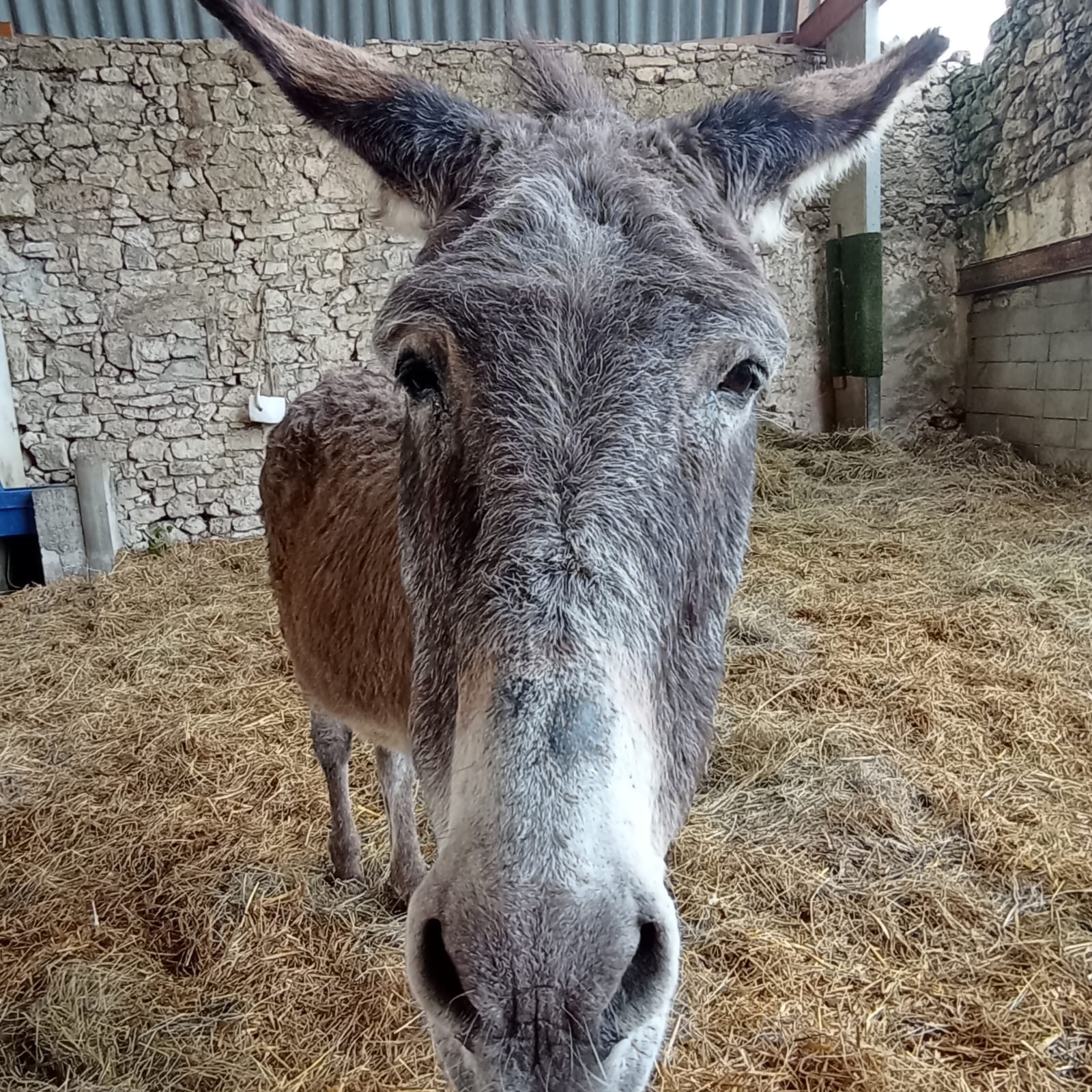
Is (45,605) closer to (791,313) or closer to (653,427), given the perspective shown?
(653,427)

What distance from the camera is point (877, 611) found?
17.9 feet

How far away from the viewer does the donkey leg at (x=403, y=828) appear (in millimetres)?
3043

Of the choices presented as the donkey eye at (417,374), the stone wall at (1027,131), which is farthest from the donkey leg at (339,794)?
the stone wall at (1027,131)

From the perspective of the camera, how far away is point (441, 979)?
1094 mm

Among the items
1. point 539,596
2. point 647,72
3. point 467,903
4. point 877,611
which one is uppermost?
point 647,72

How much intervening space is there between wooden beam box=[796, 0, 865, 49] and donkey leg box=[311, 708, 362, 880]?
8.52 meters

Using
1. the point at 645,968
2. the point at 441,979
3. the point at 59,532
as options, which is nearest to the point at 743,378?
the point at 645,968

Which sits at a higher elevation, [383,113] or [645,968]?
[383,113]

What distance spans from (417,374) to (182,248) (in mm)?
7974

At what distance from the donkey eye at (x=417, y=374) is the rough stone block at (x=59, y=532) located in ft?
23.0

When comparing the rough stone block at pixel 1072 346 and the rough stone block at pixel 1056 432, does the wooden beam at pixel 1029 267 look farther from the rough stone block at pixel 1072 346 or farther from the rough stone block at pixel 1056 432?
the rough stone block at pixel 1056 432

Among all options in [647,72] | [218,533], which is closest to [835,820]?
[218,533]

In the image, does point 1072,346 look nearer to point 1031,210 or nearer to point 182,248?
point 1031,210

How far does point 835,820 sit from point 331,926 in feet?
7.12
